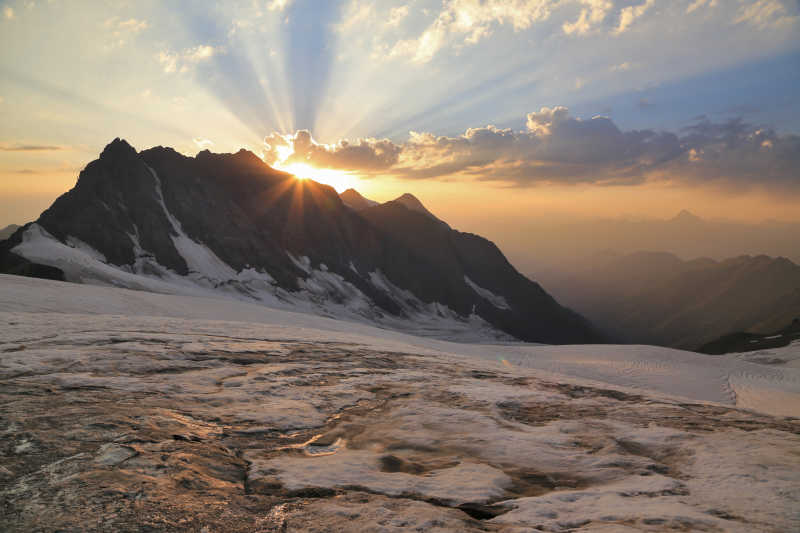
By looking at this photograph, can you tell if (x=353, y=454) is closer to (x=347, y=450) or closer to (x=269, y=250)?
(x=347, y=450)

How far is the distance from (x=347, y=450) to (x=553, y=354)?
25503 millimetres

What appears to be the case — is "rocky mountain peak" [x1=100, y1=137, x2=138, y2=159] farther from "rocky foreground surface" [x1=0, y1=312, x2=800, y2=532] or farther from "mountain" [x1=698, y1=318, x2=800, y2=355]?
"mountain" [x1=698, y1=318, x2=800, y2=355]

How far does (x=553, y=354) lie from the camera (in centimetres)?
2775

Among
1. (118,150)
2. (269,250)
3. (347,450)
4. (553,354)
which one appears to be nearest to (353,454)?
(347,450)

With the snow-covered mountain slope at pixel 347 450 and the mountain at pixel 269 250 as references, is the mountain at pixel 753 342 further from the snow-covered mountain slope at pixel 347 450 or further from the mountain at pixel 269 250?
the snow-covered mountain slope at pixel 347 450

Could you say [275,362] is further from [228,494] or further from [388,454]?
[228,494]

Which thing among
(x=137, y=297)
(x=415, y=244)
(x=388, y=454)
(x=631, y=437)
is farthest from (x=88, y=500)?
(x=415, y=244)

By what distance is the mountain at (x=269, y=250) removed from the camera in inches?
2333

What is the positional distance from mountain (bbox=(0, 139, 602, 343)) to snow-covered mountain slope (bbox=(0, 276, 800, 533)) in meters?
36.6

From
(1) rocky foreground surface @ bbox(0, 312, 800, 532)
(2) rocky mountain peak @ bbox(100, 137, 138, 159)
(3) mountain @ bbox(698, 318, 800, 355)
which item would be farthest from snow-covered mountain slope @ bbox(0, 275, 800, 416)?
(2) rocky mountain peak @ bbox(100, 137, 138, 159)

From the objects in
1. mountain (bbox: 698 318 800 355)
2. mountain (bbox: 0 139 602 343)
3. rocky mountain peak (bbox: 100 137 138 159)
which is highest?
rocky mountain peak (bbox: 100 137 138 159)

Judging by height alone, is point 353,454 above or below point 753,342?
above

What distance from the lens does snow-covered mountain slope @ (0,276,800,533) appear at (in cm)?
312

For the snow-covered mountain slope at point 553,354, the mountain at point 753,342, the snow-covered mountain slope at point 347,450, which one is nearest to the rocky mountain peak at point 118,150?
the snow-covered mountain slope at point 553,354
